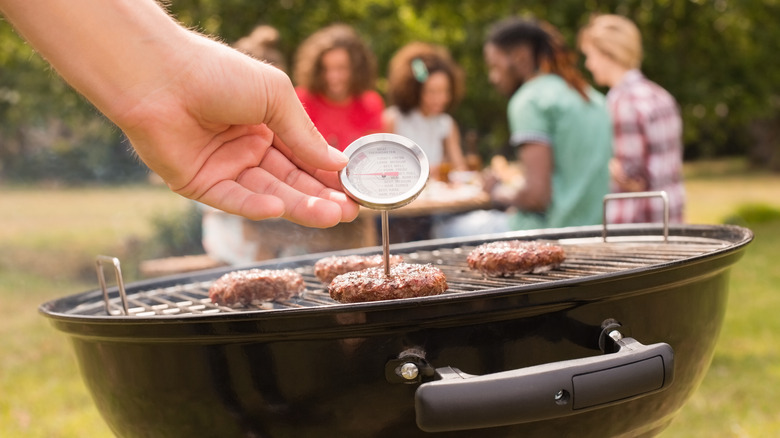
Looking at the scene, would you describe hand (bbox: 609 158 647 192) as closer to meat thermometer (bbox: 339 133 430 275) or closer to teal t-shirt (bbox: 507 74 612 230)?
teal t-shirt (bbox: 507 74 612 230)

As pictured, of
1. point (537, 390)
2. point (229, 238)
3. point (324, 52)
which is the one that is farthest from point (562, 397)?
point (324, 52)

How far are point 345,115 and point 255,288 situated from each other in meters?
3.99

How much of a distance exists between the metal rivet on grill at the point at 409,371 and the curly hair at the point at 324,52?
4.41 metres

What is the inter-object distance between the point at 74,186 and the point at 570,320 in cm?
2453

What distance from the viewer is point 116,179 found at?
24578 mm

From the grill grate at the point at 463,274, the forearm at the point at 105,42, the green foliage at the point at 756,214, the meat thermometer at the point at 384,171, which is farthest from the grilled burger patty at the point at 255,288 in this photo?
the green foliage at the point at 756,214

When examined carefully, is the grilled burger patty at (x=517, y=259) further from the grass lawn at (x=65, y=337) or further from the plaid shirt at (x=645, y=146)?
the plaid shirt at (x=645, y=146)

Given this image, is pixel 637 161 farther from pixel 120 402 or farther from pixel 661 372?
pixel 120 402

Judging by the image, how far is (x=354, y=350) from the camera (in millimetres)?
1488

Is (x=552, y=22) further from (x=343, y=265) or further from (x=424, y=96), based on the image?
(x=343, y=265)

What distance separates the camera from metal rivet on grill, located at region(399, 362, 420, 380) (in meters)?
1.45

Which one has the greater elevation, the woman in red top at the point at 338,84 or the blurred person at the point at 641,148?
the woman in red top at the point at 338,84

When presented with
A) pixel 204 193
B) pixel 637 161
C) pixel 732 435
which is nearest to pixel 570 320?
pixel 204 193

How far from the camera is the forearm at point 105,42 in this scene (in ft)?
4.72
